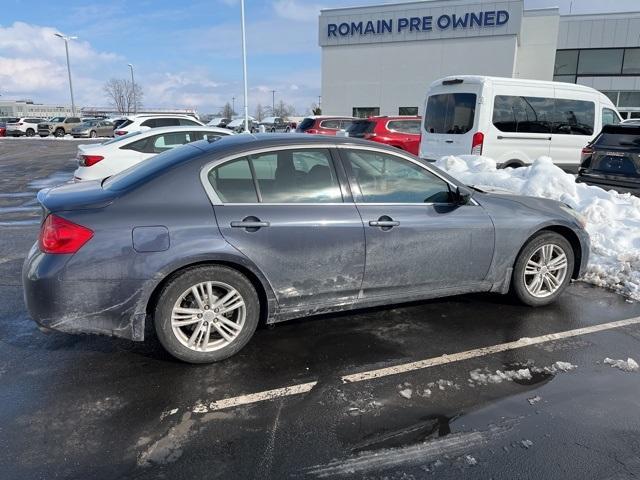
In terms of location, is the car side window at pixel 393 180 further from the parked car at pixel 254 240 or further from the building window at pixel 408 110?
the building window at pixel 408 110

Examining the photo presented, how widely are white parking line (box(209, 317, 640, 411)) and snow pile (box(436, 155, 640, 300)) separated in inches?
42.7

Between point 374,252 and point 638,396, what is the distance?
198 cm

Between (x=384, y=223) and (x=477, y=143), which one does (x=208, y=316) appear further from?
(x=477, y=143)

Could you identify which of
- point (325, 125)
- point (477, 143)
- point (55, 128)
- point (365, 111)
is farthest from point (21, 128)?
point (477, 143)

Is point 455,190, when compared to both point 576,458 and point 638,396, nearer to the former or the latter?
point 638,396

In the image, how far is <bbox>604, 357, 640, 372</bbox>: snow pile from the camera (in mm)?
3577

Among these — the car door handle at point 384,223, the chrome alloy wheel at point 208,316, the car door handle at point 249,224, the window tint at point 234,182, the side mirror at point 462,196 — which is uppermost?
the window tint at point 234,182

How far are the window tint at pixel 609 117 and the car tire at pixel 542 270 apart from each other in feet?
28.7

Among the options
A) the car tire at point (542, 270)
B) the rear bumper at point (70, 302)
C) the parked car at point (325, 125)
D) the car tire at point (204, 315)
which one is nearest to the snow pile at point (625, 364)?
the car tire at point (542, 270)

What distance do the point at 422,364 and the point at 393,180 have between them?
4.81 feet

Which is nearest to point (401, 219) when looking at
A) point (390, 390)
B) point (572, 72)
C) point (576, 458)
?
point (390, 390)

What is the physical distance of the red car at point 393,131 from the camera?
47.9 ft

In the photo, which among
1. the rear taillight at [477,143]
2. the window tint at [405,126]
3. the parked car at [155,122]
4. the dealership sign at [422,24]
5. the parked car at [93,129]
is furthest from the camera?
the parked car at [93,129]

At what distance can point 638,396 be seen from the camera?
322cm
